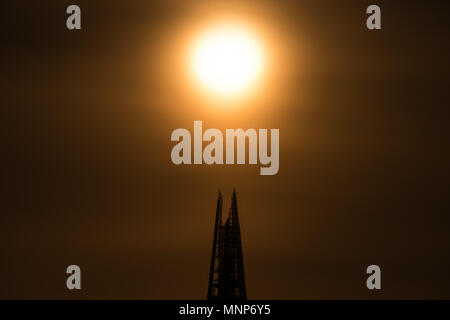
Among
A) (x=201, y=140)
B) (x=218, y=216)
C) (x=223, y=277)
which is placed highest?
(x=201, y=140)

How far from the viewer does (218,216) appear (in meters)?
42.8
